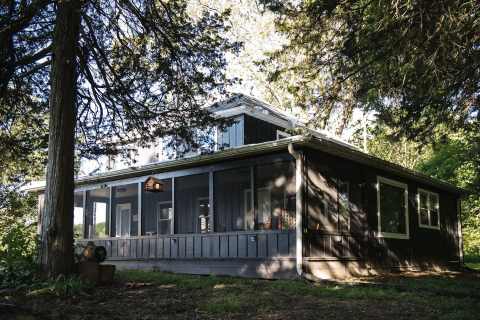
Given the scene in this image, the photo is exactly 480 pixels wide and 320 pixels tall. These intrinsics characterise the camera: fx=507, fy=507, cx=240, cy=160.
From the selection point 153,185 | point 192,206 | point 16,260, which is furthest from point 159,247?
point 16,260

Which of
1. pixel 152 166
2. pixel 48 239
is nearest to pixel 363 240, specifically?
pixel 152 166

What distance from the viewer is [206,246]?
14086 mm

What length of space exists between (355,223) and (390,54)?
7398 mm

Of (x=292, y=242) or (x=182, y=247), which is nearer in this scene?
(x=292, y=242)

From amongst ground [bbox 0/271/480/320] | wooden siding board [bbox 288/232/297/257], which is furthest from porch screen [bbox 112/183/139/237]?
ground [bbox 0/271/480/320]

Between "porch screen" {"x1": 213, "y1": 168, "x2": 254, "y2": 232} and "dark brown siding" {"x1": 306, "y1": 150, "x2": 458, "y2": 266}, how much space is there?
12.0ft

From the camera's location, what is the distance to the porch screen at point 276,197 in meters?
14.8

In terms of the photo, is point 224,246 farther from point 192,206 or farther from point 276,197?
point 192,206

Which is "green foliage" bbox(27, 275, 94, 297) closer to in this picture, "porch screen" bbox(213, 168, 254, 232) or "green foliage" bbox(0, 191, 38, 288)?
"green foliage" bbox(0, 191, 38, 288)

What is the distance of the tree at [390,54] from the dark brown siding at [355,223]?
3.66 metres

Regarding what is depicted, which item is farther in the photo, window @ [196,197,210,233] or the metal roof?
window @ [196,197,210,233]

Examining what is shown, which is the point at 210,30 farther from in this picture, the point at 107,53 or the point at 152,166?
the point at 152,166

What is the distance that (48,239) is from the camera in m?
9.05

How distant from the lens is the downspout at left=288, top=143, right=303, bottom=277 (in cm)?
1168
